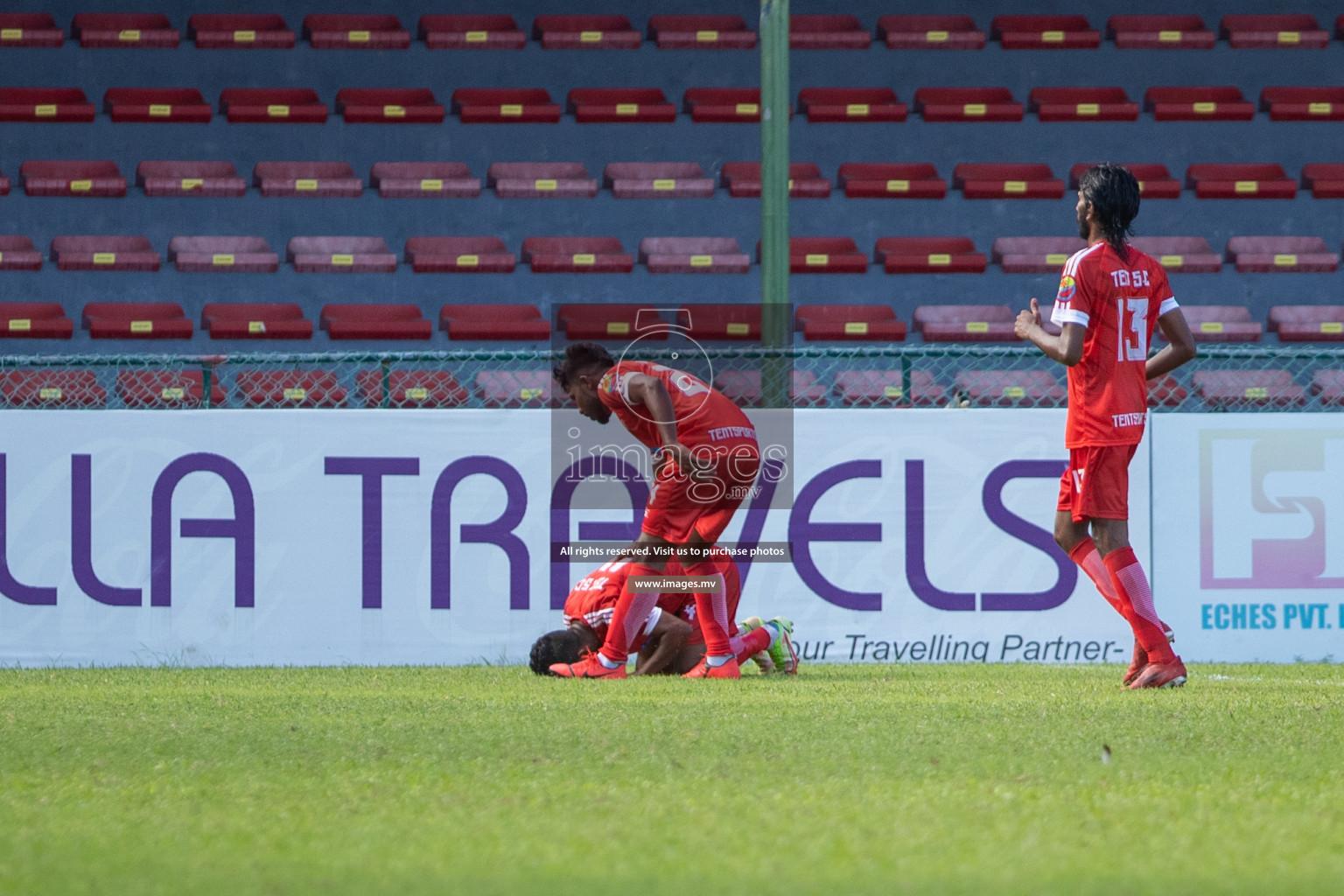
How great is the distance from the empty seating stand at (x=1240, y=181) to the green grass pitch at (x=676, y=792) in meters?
10.9

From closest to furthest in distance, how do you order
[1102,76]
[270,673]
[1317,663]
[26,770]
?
[26,770] < [270,673] < [1317,663] < [1102,76]

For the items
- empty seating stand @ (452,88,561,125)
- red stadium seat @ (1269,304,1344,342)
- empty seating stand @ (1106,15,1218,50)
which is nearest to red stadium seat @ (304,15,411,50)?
empty seating stand @ (452,88,561,125)

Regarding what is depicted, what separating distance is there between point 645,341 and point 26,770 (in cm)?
719

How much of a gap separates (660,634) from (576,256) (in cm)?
842

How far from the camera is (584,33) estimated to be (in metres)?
16.3

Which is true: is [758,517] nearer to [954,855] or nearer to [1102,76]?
[954,855]

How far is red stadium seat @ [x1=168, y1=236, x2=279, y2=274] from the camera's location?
14.1 meters

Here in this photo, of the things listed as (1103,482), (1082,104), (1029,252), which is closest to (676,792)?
(1103,482)

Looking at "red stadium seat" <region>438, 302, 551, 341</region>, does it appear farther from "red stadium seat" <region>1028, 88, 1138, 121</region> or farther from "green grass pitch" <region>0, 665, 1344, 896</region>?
"green grass pitch" <region>0, 665, 1344, 896</region>

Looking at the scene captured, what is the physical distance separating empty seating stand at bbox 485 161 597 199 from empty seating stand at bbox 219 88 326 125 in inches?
76.1

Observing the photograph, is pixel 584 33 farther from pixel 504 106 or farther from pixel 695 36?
pixel 504 106

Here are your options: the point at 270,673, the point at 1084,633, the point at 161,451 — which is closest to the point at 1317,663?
the point at 1084,633

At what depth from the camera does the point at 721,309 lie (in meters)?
13.6

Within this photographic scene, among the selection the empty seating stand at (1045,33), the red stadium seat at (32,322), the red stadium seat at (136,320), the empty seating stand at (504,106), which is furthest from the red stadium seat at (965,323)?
the red stadium seat at (32,322)
